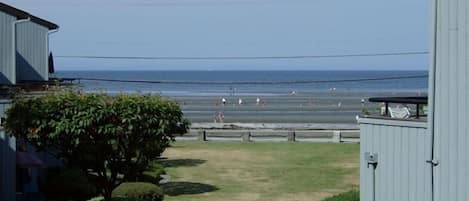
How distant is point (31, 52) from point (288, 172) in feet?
33.5

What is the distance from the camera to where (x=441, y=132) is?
1267 cm

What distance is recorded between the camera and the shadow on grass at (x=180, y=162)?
36.7m

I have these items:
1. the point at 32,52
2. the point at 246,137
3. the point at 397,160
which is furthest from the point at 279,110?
the point at 397,160

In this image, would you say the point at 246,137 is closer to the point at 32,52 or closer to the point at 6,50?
the point at 32,52

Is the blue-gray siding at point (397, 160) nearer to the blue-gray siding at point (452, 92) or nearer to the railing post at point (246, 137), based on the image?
the blue-gray siding at point (452, 92)

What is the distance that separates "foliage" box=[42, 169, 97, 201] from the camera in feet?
80.4

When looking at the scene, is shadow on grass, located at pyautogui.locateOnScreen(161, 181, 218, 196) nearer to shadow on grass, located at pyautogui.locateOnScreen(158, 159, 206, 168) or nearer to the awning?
the awning

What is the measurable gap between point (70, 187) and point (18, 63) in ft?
32.2

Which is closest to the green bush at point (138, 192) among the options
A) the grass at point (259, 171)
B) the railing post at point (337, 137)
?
the grass at point (259, 171)

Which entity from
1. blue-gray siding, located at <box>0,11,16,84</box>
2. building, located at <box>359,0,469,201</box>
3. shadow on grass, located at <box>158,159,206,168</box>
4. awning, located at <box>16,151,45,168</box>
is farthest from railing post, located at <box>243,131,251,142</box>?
building, located at <box>359,0,469,201</box>

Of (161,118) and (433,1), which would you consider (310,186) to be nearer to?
(161,118)

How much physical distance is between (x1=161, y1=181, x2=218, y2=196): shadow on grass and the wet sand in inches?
1465

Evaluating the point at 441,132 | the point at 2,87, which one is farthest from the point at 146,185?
the point at 441,132

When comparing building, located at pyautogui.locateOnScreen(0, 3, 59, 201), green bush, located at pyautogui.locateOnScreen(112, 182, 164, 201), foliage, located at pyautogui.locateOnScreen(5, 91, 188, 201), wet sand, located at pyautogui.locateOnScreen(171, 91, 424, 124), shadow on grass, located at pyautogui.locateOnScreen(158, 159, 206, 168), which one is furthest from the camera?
wet sand, located at pyautogui.locateOnScreen(171, 91, 424, 124)
